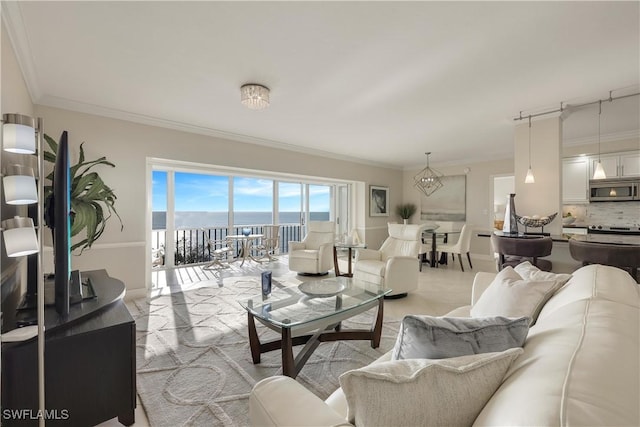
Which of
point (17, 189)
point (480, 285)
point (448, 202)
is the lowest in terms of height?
point (480, 285)

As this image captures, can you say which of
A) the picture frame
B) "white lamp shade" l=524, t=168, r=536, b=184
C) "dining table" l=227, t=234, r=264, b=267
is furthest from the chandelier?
"dining table" l=227, t=234, r=264, b=267

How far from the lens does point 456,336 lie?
0.93 metres

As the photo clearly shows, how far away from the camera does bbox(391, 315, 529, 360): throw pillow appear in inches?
35.9

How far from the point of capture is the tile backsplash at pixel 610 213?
15.4 ft

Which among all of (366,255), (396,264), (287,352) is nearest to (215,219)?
(366,255)

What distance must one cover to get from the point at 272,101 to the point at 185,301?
2.68 meters

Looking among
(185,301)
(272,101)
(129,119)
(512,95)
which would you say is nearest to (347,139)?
(272,101)

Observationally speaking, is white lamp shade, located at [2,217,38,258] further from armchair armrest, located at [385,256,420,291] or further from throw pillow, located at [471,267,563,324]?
armchair armrest, located at [385,256,420,291]

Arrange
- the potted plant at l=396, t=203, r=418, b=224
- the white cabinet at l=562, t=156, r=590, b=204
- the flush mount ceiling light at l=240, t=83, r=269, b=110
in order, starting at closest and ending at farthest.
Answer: the flush mount ceiling light at l=240, t=83, r=269, b=110 < the white cabinet at l=562, t=156, r=590, b=204 < the potted plant at l=396, t=203, r=418, b=224

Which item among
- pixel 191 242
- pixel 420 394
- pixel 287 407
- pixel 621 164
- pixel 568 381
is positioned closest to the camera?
pixel 568 381

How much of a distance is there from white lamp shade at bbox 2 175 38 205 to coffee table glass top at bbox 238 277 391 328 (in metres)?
1.39

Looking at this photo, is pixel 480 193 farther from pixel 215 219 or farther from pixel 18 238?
pixel 18 238

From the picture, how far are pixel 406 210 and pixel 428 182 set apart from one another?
995mm

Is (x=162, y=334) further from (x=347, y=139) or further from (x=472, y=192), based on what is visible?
(x=472, y=192)
